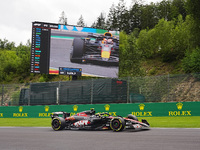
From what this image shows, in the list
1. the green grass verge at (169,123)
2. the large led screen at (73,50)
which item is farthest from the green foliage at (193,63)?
the green grass verge at (169,123)

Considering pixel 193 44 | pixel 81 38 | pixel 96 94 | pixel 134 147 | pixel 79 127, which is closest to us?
pixel 134 147

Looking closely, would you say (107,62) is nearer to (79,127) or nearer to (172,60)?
(79,127)

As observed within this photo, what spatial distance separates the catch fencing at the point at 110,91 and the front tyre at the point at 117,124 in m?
8.55

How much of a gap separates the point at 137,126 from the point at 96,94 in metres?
10.6

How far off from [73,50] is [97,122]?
1621 cm

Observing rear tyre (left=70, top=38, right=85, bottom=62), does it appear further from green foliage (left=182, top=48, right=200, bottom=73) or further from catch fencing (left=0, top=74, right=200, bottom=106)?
green foliage (left=182, top=48, right=200, bottom=73)

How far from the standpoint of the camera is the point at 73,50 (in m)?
27.3

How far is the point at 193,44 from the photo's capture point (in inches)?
1694

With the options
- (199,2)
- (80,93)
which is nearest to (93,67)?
(80,93)

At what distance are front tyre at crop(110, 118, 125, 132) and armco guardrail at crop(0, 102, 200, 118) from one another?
743 centimetres

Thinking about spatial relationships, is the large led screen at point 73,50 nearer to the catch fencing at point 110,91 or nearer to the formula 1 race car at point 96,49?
the formula 1 race car at point 96,49

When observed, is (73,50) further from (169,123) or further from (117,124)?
(117,124)

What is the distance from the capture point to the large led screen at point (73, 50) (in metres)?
25.6

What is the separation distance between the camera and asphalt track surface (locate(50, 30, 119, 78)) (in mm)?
26303
